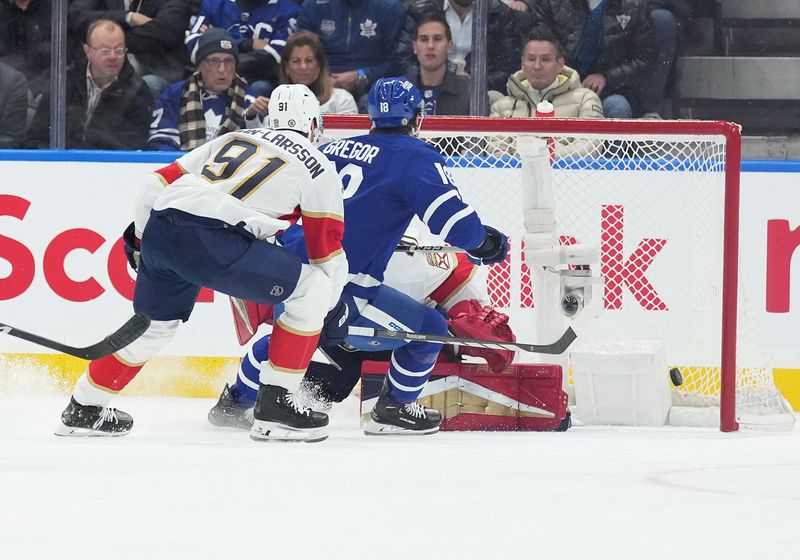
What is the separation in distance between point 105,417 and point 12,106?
6.34ft

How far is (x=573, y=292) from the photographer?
13.6ft

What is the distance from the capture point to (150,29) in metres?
5.23

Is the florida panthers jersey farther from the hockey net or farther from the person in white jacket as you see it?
the person in white jacket

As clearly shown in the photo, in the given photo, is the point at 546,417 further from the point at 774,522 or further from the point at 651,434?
the point at 774,522

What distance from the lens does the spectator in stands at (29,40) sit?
16.8 feet

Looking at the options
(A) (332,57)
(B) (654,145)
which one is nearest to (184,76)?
(A) (332,57)

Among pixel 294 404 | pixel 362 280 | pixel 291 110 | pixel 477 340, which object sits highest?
pixel 291 110

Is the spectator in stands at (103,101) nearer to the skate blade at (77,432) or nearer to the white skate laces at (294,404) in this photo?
the skate blade at (77,432)

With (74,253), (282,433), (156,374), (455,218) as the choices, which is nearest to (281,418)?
(282,433)

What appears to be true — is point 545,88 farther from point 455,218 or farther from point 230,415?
point 230,415

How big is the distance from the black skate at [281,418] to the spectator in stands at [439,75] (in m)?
1.87

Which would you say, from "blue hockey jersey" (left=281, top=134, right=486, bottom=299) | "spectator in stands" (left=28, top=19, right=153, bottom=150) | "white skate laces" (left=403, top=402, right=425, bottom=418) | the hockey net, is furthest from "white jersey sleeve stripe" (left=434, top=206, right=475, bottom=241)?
"spectator in stands" (left=28, top=19, right=153, bottom=150)

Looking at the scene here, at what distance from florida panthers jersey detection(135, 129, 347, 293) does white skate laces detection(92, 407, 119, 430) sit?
19.8 inches

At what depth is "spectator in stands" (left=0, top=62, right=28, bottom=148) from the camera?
16.5 feet
